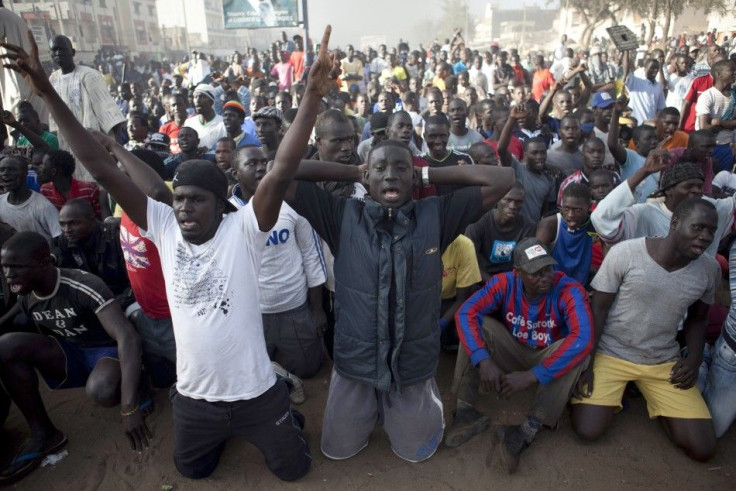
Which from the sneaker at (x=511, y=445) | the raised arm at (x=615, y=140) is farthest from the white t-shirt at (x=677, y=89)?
the sneaker at (x=511, y=445)

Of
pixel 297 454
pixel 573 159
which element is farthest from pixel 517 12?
pixel 297 454

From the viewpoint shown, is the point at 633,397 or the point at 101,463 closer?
the point at 101,463

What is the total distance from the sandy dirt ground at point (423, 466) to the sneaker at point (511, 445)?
0.20ft

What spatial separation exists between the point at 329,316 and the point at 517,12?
236 ft

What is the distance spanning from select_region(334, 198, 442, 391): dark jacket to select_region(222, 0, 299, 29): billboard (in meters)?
14.2

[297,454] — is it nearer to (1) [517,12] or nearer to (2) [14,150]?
(2) [14,150]

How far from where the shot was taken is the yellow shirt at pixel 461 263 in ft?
12.6

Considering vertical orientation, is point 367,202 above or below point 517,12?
below

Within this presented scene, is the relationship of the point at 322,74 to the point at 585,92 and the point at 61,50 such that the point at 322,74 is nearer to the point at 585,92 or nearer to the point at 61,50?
the point at 61,50

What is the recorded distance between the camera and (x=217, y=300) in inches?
99.6

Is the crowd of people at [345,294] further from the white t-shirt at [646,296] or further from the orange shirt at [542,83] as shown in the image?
the orange shirt at [542,83]

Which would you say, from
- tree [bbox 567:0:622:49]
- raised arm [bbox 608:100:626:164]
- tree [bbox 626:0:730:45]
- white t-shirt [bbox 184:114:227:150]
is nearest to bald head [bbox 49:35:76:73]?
white t-shirt [bbox 184:114:227:150]

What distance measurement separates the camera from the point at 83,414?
142 inches

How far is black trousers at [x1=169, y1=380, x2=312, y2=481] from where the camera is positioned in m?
2.73
